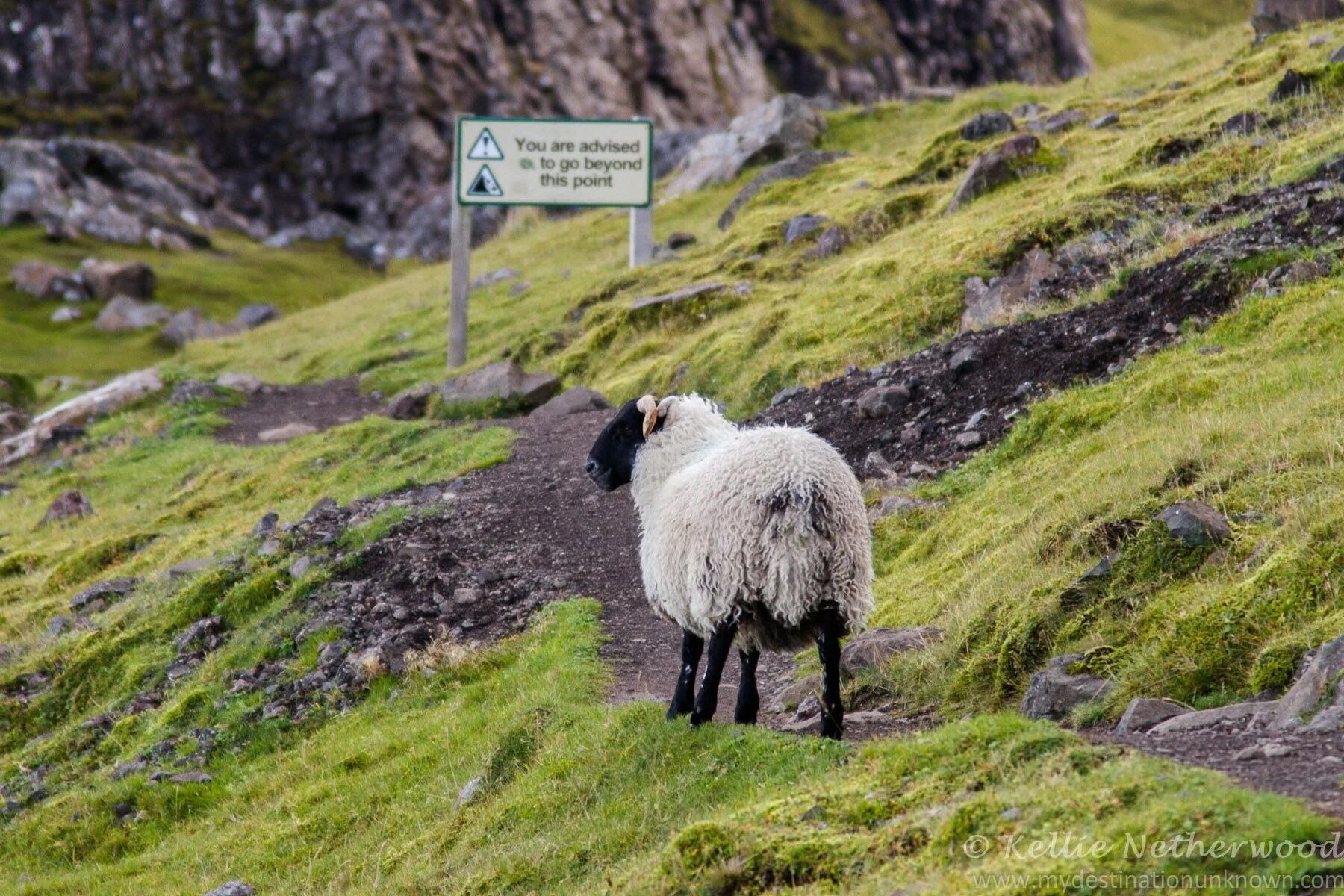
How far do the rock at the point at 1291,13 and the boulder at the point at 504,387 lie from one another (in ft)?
55.2

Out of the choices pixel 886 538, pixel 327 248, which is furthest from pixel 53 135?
pixel 886 538

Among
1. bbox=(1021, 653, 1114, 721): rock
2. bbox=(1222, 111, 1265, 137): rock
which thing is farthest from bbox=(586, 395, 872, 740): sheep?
bbox=(1222, 111, 1265, 137): rock

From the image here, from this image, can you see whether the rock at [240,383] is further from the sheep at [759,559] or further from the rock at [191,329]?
the sheep at [759,559]

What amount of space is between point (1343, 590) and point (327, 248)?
70.9m

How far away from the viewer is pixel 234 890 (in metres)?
10.8

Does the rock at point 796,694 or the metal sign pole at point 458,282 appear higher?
the metal sign pole at point 458,282

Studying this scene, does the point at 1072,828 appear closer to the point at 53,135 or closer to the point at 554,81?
the point at 53,135

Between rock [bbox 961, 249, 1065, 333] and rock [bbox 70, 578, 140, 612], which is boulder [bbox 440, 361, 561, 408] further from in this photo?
rock [bbox 961, 249, 1065, 333]

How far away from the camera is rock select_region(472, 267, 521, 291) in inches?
1359

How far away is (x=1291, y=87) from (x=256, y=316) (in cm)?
3630

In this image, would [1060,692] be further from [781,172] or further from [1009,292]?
[781,172]

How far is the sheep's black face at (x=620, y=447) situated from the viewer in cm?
1102

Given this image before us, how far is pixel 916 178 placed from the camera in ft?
84.9

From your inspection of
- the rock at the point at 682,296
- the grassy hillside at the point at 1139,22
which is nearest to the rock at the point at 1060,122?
the rock at the point at 682,296
